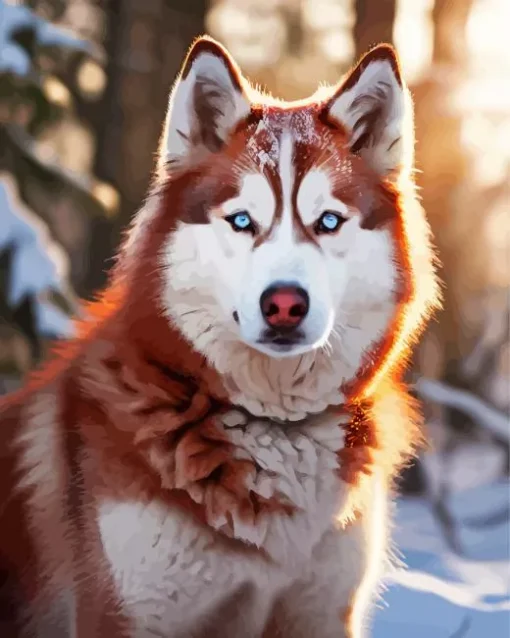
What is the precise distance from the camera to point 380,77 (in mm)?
1384

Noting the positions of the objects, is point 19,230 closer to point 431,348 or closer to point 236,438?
point 236,438

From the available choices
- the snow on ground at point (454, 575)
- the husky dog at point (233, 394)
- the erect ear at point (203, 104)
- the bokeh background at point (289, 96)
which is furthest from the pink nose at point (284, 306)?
the bokeh background at point (289, 96)

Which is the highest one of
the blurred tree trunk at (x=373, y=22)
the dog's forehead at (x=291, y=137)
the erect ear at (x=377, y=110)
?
the blurred tree trunk at (x=373, y=22)

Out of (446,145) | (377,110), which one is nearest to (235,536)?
(377,110)

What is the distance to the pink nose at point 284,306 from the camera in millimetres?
1218

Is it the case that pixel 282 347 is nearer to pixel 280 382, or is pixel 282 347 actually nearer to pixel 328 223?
pixel 280 382

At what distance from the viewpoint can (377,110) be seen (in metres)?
1.41

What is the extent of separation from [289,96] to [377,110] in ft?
3.37

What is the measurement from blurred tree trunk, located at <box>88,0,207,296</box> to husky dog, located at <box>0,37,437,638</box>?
181 cm

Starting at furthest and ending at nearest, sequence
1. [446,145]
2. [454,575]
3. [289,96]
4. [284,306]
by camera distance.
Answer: [446,145]
[454,575]
[289,96]
[284,306]

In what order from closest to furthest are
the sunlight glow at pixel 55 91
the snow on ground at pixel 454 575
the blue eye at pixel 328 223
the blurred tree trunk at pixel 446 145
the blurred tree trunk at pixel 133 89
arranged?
the blue eye at pixel 328 223, the snow on ground at pixel 454 575, the sunlight glow at pixel 55 91, the blurred tree trunk at pixel 446 145, the blurred tree trunk at pixel 133 89

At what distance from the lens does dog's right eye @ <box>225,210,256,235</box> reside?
51.7 inches

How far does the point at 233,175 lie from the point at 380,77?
0.32 metres

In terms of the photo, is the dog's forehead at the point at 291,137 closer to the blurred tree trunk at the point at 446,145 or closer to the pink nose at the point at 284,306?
the pink nose at the point at 284,306
